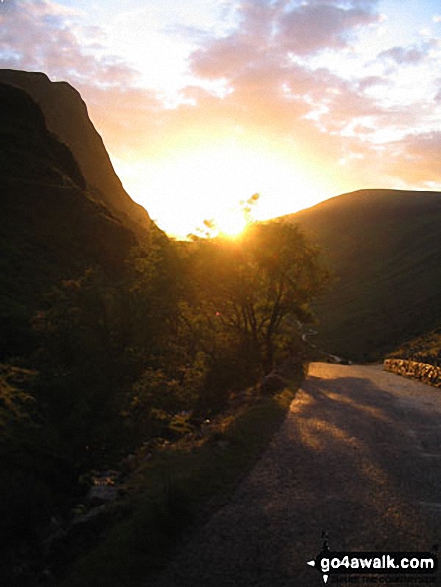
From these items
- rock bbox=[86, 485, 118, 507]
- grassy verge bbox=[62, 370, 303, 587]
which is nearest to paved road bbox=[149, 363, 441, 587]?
grassy verge bbox=[62, 370, 303, 587]

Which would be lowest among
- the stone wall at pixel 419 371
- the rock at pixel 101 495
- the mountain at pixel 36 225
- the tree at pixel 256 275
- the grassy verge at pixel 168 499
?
the stone wall at pixel 419 371

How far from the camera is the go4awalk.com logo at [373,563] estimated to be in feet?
28.9

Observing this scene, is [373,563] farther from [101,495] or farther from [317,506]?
[101,495]

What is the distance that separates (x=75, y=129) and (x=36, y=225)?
101 meters

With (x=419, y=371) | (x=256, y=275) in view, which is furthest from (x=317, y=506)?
(x=419, y=371)

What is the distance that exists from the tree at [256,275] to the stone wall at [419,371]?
10.4m

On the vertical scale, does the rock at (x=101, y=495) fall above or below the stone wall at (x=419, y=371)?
above

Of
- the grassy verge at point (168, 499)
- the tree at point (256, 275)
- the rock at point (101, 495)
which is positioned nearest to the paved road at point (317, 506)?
the grassy verge at point (168, 499)

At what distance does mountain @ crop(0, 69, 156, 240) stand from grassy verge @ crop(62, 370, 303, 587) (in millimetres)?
119628

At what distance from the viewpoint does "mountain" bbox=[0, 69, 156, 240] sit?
136 m

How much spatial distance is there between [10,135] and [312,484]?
64.0 metres

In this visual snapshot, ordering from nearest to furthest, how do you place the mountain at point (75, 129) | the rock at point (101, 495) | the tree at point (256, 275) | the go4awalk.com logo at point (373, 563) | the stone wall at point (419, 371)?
the go4awalk.com logo at point (373, 563), the rock at point (101, 495), the stone wall at point (419, 371), the tree at point (256, 275), the mountain at point (75, 129)

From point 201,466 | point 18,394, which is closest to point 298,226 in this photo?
point 18,394

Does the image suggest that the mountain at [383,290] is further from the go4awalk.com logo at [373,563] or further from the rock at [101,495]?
the go4awalk.com logo at [373,563]
